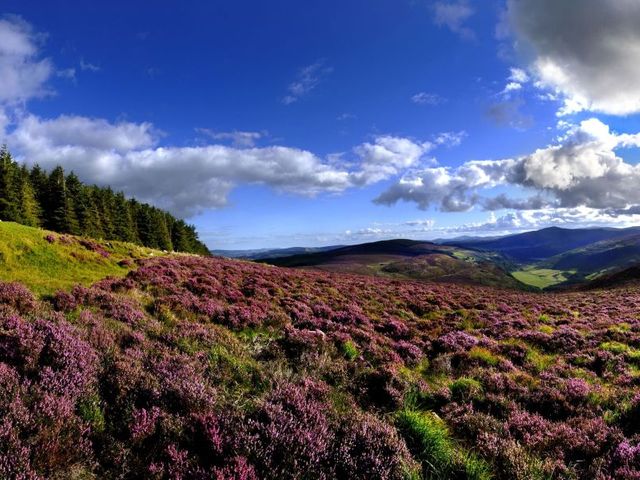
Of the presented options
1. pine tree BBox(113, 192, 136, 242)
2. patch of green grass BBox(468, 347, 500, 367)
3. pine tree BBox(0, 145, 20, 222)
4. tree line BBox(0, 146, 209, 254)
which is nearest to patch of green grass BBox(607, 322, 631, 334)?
patch of green grass BBox(468, 347, 500, 367)

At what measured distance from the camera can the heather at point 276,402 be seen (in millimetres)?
4816

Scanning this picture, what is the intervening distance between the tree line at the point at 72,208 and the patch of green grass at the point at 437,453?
5799 centimetres

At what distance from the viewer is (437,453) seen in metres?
5.71

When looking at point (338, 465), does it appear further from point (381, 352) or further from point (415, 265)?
point (415, 265)

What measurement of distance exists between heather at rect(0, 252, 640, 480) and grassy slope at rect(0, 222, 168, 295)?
5068mm

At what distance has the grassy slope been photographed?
614 inches

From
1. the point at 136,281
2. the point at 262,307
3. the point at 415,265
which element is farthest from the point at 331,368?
the point at 415,265

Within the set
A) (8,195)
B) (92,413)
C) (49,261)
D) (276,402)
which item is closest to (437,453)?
(276,402)

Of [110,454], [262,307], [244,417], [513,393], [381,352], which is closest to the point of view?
[110,454]

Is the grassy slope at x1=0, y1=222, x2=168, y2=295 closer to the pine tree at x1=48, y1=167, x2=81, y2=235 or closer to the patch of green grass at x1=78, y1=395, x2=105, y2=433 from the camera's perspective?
the patch of green grass at x1=78, y1=395, x2=105, y2=433

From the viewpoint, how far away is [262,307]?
656 inches

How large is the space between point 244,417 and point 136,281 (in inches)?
572

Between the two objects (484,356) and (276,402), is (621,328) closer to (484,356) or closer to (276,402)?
(484,356)

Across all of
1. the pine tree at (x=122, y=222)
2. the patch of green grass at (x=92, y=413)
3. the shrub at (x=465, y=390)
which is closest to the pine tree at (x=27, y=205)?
the pine tree at (x=122, y=222)
